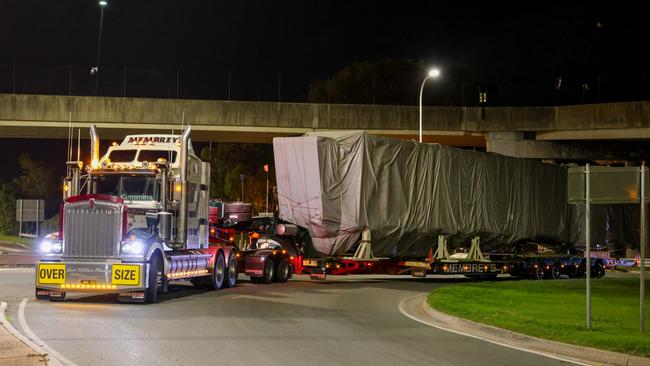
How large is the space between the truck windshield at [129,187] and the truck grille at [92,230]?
62.5 inches

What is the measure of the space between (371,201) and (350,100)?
41.3 meters

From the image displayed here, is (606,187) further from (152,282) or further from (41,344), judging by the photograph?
(152,282)

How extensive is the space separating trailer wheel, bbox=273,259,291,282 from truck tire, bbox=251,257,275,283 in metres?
0.28

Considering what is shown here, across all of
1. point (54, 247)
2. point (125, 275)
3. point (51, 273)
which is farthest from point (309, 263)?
point (51, 273)

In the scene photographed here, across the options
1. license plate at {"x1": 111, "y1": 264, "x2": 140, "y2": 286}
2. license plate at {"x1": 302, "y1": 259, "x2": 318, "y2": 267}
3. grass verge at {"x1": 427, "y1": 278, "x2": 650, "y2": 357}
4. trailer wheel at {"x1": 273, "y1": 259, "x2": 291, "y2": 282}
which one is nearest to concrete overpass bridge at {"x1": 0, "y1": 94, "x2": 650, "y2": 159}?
trailer wheel at {"x1": 273, "y1": 259, "x2": 291, "y2": 282}

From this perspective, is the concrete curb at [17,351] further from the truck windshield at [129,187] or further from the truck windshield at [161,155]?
the truck windshield at [161,155]

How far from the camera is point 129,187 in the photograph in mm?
19141

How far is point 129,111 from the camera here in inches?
1661

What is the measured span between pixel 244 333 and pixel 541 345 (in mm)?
4762

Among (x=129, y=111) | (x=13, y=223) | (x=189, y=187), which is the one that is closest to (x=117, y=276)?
(x=189, y=187)

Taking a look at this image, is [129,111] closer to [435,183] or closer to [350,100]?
[435,183]

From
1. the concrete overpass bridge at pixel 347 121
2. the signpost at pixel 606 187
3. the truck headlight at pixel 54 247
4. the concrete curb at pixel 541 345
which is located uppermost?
the concrete overpass bridge at pixel 347 121

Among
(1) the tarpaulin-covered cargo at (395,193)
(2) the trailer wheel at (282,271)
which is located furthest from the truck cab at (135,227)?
(1) the tarpaulin-covered cargo at (395,193)

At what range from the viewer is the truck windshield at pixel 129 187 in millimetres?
18953
